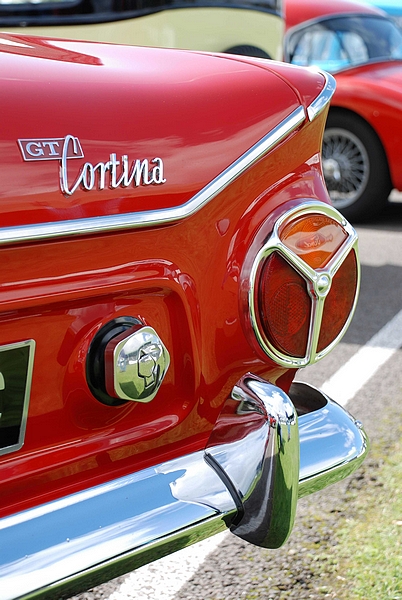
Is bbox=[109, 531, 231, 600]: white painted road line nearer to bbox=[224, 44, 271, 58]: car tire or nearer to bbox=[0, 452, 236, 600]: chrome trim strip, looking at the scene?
bbox=[0, 452, 236, 600]: chrome trim strip

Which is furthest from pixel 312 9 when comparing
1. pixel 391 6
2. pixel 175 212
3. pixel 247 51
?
pixel 391 6

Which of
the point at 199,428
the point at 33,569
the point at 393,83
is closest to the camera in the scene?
the point at 33,569

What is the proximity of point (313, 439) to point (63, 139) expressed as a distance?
84 cm

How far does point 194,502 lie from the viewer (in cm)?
141

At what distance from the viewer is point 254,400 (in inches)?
59.7

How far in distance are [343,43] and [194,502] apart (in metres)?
6.19

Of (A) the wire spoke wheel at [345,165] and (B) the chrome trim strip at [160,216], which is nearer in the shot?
(B) the chrome trim strip at [160,216]

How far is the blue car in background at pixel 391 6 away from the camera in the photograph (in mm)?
15366

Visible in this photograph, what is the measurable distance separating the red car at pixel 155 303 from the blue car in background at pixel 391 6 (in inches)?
586

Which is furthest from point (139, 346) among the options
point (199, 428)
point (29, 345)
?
point (199, 428)

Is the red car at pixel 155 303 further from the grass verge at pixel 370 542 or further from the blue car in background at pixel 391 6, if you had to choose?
the blue car in background at pixel 391 6

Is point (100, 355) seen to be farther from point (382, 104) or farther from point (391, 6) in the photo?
point (391, 6)

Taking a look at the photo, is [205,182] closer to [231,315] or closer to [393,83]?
[231,315]

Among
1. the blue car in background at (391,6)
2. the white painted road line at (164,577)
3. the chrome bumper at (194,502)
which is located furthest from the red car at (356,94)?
the blue car in background at (391,6)
